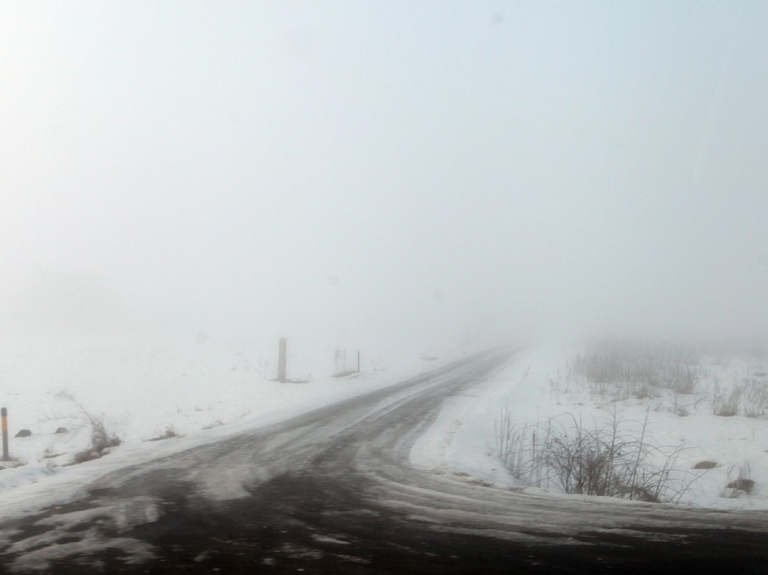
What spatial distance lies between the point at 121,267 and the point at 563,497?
87.9 meters

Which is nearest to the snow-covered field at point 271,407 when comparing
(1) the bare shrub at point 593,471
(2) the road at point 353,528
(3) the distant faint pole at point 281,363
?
(1) the bare shrub at point 593,471

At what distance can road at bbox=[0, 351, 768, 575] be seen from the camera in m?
4.03

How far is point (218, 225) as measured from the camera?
12012 centimetres

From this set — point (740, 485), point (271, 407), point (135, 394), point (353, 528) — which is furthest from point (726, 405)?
point (135, 394)

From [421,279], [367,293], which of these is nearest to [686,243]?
[421,279]

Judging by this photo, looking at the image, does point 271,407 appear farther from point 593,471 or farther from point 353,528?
point 353,528

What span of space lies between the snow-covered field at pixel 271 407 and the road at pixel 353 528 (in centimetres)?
90

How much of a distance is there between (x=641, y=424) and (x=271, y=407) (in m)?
9.43

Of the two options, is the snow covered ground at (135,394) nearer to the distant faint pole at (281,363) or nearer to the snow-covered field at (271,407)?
the snow-covered field at (271,407)

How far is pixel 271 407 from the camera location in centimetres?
1619

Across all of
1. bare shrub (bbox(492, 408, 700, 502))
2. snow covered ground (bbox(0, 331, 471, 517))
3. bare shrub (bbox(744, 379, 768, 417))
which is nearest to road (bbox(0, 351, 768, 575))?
snow covered ground (bbox(0, 331, 471, 517))

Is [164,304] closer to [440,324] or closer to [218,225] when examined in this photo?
[440,324]

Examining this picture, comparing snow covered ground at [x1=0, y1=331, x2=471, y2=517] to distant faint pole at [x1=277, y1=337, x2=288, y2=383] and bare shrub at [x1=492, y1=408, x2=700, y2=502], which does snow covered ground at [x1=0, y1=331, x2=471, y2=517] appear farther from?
bare shrub at [x1=492, y1=408, x2=700, y2=502]

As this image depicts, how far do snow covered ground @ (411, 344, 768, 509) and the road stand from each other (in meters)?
1.33
